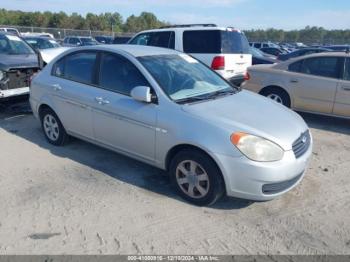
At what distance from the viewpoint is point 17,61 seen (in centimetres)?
735

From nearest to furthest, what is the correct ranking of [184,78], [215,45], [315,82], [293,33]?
1. [184,78]
2. [315,82]
3. [215,45]
4. [293,33]

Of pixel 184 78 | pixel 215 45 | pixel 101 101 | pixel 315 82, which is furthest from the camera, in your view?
pixel 215 45

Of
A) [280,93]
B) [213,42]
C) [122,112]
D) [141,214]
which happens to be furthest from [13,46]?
[141,214]

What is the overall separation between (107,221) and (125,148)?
1.14 metres

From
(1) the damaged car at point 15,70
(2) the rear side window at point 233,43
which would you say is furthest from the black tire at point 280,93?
(1) the damaged car at point 15,70

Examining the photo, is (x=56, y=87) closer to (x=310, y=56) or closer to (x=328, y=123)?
(x=310, y=56)

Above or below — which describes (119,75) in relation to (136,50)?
below

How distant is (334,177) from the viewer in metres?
4.53

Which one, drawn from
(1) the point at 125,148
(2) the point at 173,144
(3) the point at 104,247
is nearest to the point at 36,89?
(1) the point at 125,148

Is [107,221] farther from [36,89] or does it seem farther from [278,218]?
[36,89]

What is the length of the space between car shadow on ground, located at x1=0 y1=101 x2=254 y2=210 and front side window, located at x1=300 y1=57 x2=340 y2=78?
422 cm

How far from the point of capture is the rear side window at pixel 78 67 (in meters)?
4.79

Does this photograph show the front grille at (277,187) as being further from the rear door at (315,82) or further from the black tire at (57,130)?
the rear door at (315,82)

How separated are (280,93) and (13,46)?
641 cm
